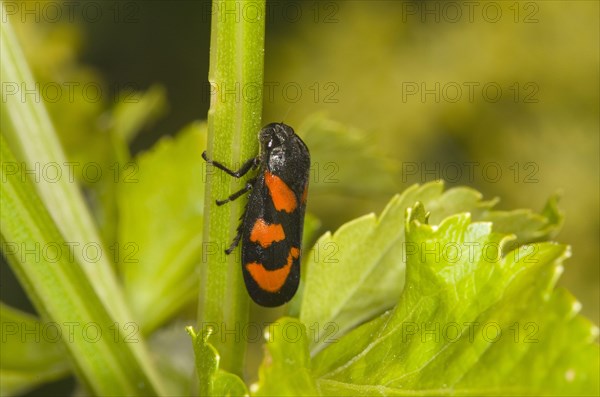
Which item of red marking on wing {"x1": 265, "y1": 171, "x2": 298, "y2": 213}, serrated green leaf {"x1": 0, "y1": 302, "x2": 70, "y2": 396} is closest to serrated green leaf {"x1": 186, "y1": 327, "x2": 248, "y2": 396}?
serrated green leaf {"x1": 0, "y1": 302, "x2": 70, "y2": 396}

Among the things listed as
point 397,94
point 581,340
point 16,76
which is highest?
point 16,76

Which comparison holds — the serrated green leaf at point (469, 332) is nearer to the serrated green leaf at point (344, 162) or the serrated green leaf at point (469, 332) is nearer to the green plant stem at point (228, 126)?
the green plant stem at point (228, 126)

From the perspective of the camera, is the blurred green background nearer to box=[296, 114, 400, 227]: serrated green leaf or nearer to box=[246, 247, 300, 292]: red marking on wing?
box=[296, 114, 400, 227]: serrated green leaf

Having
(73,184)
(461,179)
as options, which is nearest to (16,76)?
(73,184)

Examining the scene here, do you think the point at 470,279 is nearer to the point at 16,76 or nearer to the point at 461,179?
the point at 16,76

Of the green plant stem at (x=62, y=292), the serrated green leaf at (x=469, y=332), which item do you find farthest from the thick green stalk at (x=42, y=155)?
the serrated green leaf at (x=469, y=332)
